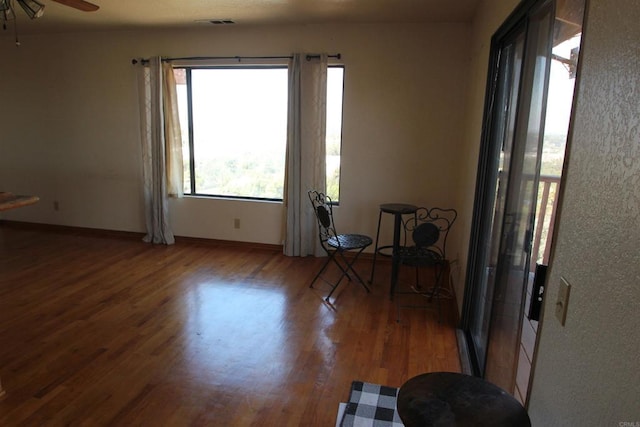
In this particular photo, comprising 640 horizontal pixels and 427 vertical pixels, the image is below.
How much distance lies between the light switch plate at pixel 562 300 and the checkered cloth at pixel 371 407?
132 centimetres

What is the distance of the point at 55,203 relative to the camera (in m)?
5.39

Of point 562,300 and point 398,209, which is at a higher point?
point 562,300

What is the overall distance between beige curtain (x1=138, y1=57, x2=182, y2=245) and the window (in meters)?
0.14

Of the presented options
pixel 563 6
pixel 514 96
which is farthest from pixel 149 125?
pixel 563 6

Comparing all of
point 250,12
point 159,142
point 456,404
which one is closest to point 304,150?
point 250,12

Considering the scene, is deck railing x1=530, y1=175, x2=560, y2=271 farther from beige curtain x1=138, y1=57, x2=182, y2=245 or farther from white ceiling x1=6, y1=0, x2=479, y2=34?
beige curtain x1=138, y1=57, x2=182, y2=245

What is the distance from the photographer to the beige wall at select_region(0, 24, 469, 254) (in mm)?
4070

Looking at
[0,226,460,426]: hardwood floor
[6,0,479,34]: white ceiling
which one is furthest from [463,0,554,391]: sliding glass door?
[6,0,479,34]: white ceiling

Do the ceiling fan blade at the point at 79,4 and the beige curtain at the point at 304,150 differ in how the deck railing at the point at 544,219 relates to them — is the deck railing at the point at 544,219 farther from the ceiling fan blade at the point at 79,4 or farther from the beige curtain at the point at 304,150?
the ceiling fan blade at the point at 79,4

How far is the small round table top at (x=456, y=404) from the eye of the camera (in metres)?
1.14

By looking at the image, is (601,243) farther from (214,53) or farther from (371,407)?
(214,53)

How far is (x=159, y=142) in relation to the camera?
4648mm

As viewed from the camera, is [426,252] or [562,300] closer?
[562,300]

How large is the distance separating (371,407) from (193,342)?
1.29 metres
